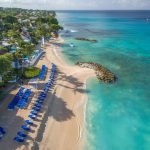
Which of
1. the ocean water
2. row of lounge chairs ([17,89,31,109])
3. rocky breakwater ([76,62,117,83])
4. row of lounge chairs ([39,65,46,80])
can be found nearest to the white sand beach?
row of lounge chairs ([17,89,31,109])

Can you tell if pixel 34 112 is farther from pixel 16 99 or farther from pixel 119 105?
pixel 119 105

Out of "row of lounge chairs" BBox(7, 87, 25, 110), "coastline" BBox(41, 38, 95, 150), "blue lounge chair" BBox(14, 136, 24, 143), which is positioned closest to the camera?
"blue lounge chair" BBox(14, 136, 24, 143)

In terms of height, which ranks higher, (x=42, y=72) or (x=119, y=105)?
(x=42, y=72)

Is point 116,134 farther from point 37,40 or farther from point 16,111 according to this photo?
point 37,40

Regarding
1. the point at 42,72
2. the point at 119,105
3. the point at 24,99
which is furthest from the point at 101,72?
the point at 24,99

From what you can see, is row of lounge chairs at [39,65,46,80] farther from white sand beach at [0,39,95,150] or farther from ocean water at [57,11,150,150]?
ocean water at [57,11,150,150]

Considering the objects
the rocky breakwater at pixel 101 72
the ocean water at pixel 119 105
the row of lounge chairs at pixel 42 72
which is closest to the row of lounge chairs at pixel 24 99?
the row of lounge chairs at pixel 42 72
